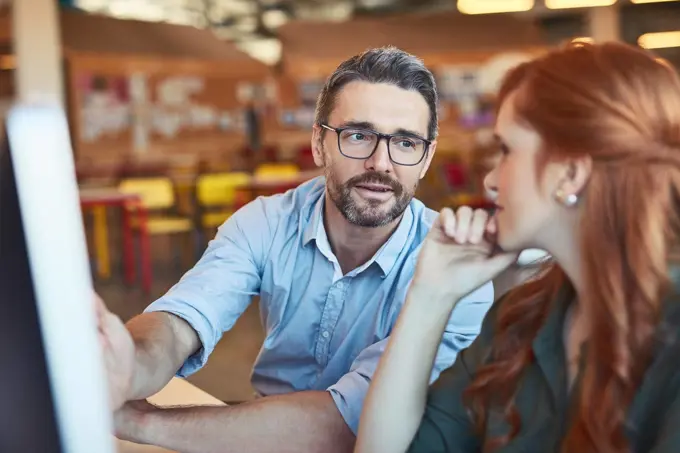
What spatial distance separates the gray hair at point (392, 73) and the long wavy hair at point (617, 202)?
0.62 metres

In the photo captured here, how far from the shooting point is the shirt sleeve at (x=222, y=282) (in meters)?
1.58

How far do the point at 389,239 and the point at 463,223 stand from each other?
47 centimetres

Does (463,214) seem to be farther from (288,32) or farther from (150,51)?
(288,32)

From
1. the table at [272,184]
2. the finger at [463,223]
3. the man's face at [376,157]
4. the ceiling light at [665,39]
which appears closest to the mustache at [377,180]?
the man's face at [376,157]

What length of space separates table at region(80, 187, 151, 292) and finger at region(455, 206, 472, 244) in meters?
6.24

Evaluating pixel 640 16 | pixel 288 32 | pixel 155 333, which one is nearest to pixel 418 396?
pixel 155 333

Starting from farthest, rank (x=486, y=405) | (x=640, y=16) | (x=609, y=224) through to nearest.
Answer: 1. (x=640, y=16)
2. (x=486, y=405)
3. (x=609, y=224)

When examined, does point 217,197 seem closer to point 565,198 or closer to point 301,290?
point 301,290

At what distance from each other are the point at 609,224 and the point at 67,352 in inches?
27.5

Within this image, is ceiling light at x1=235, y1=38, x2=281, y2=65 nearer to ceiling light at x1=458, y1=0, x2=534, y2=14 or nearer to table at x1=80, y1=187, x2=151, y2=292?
ceiling light at x1=458, y1=0, x2=534, y2=14

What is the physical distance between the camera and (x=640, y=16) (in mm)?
14195

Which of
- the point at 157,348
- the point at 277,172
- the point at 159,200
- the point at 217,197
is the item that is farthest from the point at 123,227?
the point at 157,348

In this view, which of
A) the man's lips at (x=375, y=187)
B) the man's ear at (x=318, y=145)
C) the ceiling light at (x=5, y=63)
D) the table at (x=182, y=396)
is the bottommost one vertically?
the table at (x=182, y=396)

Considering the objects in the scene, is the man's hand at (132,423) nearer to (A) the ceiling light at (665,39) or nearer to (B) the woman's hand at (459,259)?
(B) the woman's hand at (459,259)
